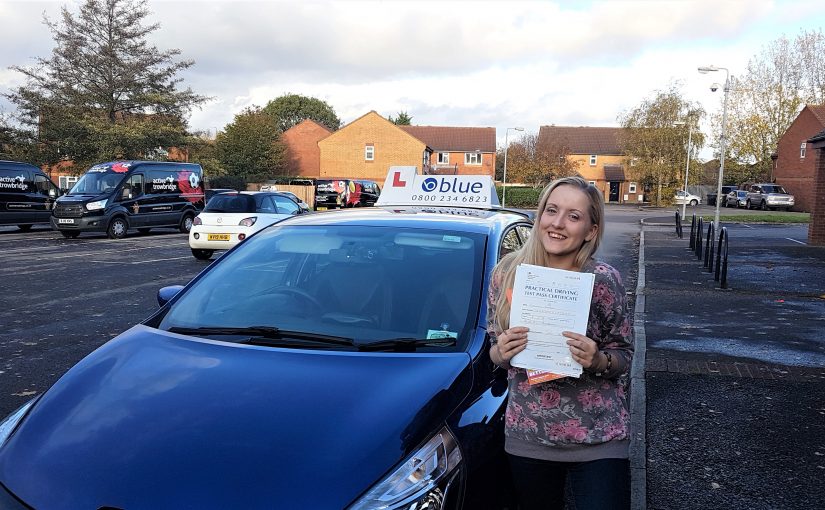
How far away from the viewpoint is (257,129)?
59531 mm

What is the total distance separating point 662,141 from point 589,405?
5636cm

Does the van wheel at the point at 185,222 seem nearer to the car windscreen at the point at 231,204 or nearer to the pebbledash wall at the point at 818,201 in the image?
the car windscreen at the point at 231,204

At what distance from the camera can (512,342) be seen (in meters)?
2.12

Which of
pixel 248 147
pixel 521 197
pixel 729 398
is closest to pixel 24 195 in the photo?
pixel 729 398

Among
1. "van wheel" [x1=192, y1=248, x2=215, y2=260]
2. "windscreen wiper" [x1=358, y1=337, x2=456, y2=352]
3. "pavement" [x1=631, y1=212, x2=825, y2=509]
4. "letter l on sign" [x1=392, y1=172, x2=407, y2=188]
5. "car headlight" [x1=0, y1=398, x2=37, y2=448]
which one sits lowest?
"pavement" [x1=631, y1=212, x2=825, y2=509]

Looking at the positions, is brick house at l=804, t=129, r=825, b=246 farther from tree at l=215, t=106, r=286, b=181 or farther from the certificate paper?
tree at l=215, t=106, r=286, b=181

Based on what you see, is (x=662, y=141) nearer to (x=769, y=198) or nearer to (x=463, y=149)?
(x=769, y=198)

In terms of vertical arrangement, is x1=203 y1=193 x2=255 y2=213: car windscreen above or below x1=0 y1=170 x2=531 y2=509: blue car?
above

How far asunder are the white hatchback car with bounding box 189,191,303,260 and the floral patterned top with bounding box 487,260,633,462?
1259cm

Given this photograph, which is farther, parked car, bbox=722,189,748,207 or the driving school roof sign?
parked car, bbox=722,189,748,207

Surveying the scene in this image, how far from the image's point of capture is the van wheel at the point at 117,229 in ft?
65.9

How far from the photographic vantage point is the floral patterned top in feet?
7.27

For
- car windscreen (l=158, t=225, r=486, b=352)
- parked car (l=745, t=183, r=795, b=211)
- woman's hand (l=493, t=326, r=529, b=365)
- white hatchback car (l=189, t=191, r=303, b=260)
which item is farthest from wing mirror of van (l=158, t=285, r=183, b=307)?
parked car (l=745, t=183, r=795, b=211)

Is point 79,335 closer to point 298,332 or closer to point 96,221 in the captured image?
point 298,332
